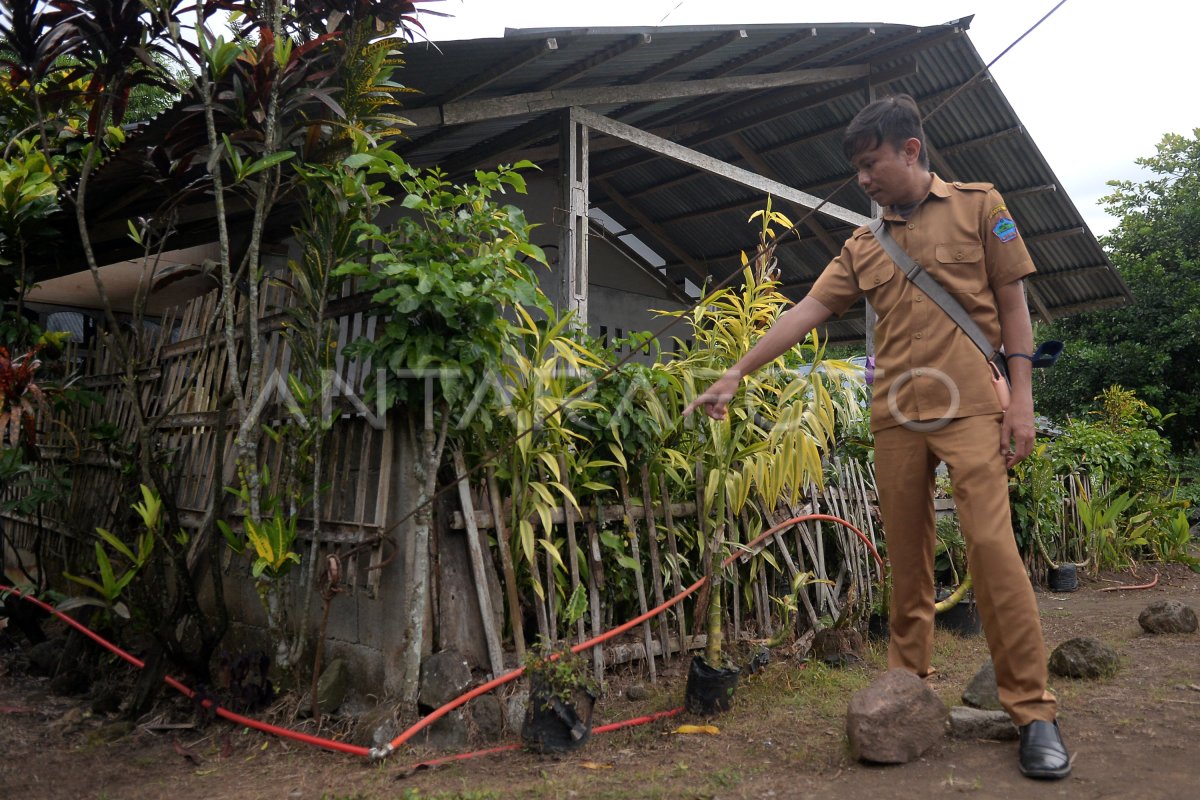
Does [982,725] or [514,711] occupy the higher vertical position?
[982,725]

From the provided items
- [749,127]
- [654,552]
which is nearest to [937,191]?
[654,552]

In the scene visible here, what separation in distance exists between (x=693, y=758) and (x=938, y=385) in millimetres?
1428

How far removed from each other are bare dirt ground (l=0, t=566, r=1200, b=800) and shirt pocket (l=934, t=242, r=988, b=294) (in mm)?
1377

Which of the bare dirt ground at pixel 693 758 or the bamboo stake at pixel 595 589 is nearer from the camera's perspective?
the bare dirt ground at pixel 693 758

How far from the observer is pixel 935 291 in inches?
111

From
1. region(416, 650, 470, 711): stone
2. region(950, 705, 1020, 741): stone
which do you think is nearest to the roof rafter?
region(416, 650, 470, 711): stone

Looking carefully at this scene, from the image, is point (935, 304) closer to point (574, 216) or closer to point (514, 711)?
point (514, 711)

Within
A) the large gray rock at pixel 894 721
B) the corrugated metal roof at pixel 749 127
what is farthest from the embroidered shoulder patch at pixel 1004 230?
the corrugated metal roof at pixel 749 127

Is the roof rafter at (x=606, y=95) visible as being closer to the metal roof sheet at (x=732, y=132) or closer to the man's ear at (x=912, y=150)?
the metal roof sheet at (x=732, y=132)

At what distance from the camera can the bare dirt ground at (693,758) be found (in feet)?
8.25

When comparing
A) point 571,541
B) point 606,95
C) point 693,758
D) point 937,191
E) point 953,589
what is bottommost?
point 693,758

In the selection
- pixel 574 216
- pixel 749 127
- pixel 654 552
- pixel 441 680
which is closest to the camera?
pixel 441 680

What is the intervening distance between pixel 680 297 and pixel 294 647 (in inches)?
339

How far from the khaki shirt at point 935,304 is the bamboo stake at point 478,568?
1.52 metres
